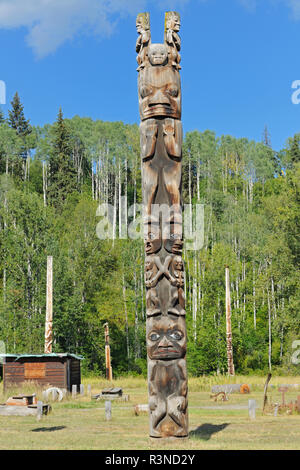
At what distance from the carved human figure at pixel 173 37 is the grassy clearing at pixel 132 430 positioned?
358 inches

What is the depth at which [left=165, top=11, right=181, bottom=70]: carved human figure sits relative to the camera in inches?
546

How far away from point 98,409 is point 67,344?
1009 inches

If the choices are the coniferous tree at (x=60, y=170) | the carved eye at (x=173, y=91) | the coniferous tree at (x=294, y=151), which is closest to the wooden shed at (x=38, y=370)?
the carved eye at (x=173, y=91)

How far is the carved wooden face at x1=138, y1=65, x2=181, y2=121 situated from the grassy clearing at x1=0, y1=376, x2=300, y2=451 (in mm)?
7713

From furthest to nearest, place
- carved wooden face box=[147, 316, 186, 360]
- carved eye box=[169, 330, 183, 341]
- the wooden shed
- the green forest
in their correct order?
1. the green forest
2. the wooden shed
3. carved eye box=[169, 330, 183, 341]
4. carved wooden face box=[147, 316, 186, 360]

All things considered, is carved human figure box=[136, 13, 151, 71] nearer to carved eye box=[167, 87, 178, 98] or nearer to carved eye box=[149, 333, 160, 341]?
carved eye box=[167, 87, 178, 98]

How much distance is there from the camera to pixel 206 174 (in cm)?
8369

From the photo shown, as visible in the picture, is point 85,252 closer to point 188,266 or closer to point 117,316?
point 117,316

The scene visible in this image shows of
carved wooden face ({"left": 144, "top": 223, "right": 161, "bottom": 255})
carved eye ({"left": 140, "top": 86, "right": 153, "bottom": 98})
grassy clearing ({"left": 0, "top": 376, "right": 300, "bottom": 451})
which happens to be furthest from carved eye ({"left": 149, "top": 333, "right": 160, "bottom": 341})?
carved eye ({"left": 140, "top": 86, "right": 153, "bottom": 98})

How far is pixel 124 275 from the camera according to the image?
54562mm

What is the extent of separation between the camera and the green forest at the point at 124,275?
44656 millimetres

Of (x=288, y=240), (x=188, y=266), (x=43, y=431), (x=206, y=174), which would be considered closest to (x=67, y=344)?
(x=188, y=266)

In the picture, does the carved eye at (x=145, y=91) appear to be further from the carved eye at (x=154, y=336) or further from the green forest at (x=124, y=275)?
the green forest at (x=124, y=275)

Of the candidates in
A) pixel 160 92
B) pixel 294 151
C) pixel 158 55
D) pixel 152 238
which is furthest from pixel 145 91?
pixel 294 151
